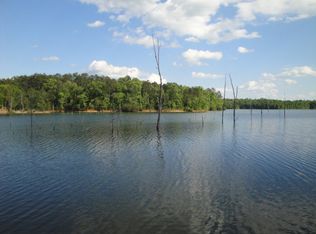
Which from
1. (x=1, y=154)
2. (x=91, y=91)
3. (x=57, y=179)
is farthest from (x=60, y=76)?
(x=57, y=179)

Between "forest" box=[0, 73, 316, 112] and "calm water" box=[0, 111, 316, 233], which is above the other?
"forest" box=[0, 73, 316, 112]

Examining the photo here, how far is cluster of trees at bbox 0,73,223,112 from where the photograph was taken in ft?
438

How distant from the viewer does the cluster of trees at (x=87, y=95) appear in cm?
13338

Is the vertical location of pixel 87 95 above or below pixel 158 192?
above

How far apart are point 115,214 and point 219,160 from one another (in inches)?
547

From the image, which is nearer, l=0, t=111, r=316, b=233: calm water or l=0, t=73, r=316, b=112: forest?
l=0, t=111, r=316, b=233: calm water

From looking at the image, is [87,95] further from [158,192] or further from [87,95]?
[158,192]

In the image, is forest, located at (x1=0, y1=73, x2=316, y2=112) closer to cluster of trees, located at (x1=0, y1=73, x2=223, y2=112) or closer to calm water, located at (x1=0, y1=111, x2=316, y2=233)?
cluster of trees, located at (x1=0, y1=73, x2=223, y2=112)

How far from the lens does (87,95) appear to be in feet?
494

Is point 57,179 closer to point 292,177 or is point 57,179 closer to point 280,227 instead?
point 280,227

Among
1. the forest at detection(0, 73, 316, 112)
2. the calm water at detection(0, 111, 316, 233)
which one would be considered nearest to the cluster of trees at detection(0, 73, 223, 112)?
the forest at detection(0, 73, 316, 112)

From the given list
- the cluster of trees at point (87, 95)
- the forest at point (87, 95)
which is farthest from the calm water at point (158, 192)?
the cluster of trees at point (87, 95)

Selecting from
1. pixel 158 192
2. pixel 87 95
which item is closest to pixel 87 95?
pixel 87 95

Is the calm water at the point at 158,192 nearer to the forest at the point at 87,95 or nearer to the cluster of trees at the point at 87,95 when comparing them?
the forest at the point at 87,95
